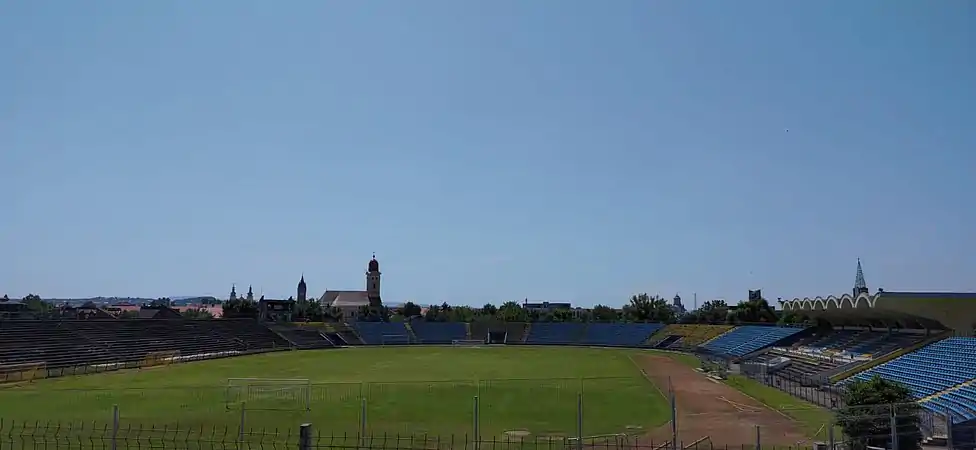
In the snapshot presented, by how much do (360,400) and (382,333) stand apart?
6122cm

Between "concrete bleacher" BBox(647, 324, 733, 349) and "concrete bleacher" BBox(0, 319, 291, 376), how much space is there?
143 feet

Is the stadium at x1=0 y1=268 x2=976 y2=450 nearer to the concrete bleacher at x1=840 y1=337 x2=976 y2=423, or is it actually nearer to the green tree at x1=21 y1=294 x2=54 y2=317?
the concrete bleacher at x1=840 y1=337 x2=976 y2=423

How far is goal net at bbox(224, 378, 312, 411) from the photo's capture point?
31297 mm

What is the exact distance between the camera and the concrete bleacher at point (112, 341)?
51519 mm

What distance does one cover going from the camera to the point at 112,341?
60.4 meters

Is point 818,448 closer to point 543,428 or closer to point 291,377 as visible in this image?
point 543,428

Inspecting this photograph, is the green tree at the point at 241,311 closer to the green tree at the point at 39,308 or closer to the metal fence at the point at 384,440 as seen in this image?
the green tree at the point at 39,308

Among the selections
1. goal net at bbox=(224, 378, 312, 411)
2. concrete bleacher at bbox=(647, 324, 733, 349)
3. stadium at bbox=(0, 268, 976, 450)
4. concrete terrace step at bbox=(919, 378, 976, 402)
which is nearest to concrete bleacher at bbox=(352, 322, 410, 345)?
stadium at bbox=(0, 268, 976, 450)

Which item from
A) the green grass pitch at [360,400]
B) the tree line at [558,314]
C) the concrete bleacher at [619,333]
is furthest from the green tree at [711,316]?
the green grass pitch at [360,400]

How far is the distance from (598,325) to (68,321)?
61751mm

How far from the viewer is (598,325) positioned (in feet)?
314

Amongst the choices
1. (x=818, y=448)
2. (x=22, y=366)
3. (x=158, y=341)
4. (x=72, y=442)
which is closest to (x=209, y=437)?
(x=72, y=442)

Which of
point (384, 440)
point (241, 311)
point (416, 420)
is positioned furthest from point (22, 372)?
point (241, 311)

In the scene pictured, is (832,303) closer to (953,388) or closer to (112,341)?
(953,388)
